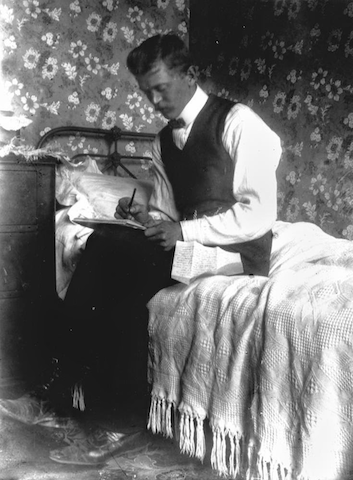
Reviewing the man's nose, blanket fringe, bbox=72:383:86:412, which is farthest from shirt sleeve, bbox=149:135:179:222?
blanket fringe, bbox=72:383:86:412

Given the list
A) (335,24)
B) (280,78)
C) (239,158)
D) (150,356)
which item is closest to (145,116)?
(280,78)

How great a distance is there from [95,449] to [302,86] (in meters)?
1.76

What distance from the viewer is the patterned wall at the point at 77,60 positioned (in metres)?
2.62

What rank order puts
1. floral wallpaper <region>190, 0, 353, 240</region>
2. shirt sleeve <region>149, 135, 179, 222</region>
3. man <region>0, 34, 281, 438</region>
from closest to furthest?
1. man <region>0, 34, 281, 438</region>
2. shirt sleeve <region>149, 135, 179, 222</region>
3. floral wallpaper <region>190, 0, 353, 240</region>

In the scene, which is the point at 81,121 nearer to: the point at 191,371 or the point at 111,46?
the point at 111,46

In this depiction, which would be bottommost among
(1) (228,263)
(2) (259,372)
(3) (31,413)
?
(3) (31,413)

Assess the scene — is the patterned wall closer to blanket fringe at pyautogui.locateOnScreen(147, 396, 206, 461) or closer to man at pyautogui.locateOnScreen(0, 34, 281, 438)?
man at pyautogui.locateOnScreen(0, 34, 281, 438)

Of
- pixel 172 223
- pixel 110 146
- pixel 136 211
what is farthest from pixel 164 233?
pixel 110 146

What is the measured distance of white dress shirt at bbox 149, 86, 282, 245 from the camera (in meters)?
1.64

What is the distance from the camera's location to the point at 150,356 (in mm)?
1568

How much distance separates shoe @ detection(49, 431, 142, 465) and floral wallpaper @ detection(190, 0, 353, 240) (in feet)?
4.50

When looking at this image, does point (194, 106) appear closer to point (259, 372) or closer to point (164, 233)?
point (164, 233)

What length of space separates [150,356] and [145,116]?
1713mm

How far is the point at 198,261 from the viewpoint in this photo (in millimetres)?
1574
